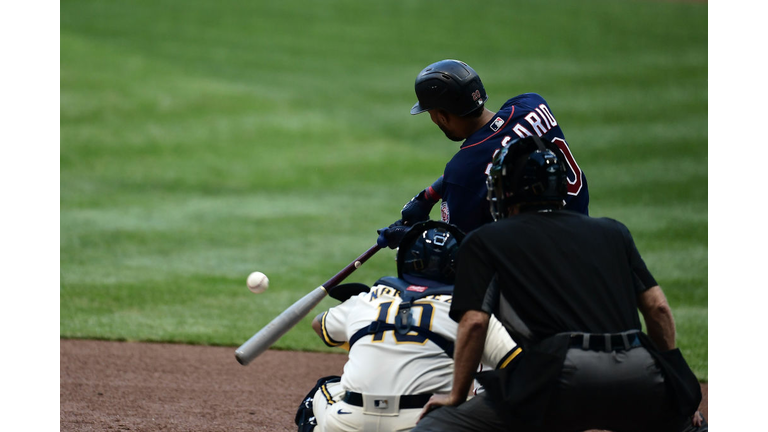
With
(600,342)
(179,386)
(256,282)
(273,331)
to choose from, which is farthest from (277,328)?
(179,386)

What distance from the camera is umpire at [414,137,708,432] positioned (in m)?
2.92

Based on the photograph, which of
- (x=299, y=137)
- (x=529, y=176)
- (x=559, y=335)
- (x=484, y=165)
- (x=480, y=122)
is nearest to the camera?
(x=559, y=335)

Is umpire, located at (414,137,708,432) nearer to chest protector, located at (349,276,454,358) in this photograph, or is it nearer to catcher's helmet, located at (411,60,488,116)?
chest protector, located at (349,276,454,358)

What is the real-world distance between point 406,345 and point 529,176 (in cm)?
85

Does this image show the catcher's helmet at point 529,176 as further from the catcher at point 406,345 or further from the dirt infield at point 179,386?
the dirt infield at point 179,386

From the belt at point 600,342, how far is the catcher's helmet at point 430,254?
0.80 metres

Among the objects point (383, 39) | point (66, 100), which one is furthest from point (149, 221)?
point (383, 39)

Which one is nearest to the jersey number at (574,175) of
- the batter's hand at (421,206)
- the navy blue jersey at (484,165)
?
the navy blue jersey at (484,165)

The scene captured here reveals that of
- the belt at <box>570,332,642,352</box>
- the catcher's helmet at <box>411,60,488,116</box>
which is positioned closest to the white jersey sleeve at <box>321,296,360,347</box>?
the belt at <box>570,332,642,352</box>

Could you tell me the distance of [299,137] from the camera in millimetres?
18953

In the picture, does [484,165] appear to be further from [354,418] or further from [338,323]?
[354,418]

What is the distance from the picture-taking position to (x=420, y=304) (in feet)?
11.3

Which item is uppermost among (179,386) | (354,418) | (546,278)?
(546,278)

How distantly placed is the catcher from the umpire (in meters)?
0.28
